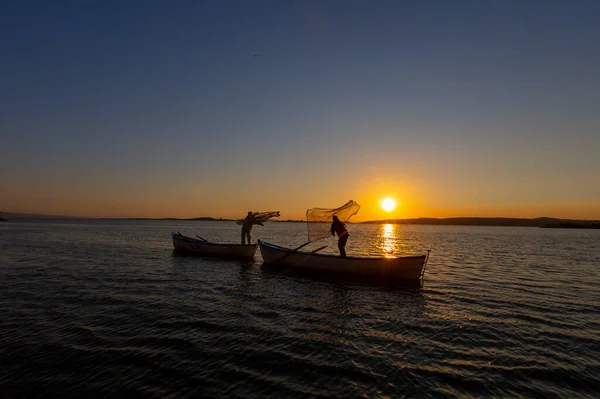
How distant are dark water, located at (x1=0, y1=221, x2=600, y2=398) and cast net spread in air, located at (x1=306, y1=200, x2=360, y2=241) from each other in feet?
15.1

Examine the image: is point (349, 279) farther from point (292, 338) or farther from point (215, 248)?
point (215, 248)

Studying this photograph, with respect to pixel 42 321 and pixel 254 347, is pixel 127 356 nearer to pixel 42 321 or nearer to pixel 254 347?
pixel 254 347

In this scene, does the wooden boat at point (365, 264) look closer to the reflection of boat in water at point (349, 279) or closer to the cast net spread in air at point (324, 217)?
the reflection of boat in water at point (349, 279)

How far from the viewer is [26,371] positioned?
8.09m

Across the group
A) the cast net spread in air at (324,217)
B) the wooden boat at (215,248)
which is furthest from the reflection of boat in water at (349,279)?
the wooden boat at (215,248)

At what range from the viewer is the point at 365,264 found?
21.2 metres

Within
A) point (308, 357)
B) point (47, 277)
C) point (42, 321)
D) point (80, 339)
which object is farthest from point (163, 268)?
point (308, 357)

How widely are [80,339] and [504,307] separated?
16996 mm

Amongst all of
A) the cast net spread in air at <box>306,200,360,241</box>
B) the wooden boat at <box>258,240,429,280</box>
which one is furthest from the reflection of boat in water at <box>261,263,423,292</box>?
the cast net spread in air at <box>306,200,360,241</box>

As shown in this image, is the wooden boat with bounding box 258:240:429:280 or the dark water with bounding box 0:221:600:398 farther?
the wooden boat with bounding box 258:240:429:280

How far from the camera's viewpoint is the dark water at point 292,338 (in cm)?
774

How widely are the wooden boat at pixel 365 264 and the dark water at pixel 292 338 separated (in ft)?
4.25

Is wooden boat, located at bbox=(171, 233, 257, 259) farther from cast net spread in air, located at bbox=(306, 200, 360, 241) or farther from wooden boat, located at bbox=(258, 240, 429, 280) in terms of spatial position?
cast net spread in air, located at bbox=(306, 200, 360, 241)

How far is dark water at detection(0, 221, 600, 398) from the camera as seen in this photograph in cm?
774
